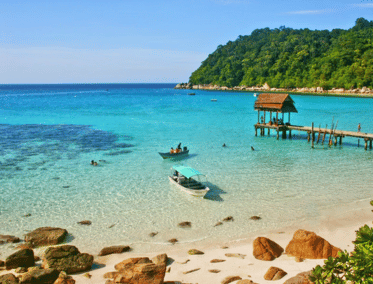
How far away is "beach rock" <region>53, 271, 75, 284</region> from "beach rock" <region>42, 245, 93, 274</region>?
18.6 inches

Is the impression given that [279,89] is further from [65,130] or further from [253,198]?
[253,198]

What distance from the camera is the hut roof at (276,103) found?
1481 inches

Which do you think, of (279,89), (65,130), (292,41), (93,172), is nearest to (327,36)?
(292,41)

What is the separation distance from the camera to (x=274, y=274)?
37.1ft

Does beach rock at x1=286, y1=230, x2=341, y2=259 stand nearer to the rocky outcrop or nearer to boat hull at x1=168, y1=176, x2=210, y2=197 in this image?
the rocky outcrop

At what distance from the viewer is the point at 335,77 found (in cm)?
11950

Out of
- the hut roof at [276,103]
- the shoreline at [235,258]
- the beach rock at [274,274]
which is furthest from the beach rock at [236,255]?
the hut roof at [276,103]

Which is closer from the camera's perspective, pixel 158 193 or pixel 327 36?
pixel 158 193

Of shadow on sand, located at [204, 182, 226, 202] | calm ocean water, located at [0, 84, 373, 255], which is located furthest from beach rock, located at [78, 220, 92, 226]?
shadow on sand, located at [204, 182, 226, 202]

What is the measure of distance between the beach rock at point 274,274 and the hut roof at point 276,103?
28207 mm

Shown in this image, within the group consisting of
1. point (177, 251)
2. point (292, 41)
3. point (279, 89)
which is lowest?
point (177, 251)

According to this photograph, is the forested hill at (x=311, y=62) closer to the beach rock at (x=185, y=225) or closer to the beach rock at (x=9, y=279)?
the beach rock at (x=185, y=225)

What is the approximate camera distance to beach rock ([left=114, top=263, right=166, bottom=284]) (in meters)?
10.6

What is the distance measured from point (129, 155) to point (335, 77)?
109282mm
